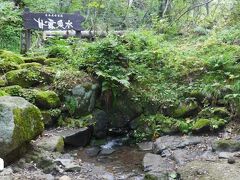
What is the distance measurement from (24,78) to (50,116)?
1.46 metres

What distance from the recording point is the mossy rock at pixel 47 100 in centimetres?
841

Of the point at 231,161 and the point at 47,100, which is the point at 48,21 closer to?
the point at 47,100

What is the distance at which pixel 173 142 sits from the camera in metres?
7.64

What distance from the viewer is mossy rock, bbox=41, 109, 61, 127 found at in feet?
27.2

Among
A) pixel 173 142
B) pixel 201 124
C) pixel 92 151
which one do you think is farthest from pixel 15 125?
pixel 201 124

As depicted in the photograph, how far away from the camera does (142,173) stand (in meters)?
6.60

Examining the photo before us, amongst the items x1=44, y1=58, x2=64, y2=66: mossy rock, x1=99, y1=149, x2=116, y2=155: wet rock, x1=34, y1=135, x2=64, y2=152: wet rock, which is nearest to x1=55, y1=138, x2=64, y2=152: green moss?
x1=34, y1=135, x2=64, y2=152: wet rock

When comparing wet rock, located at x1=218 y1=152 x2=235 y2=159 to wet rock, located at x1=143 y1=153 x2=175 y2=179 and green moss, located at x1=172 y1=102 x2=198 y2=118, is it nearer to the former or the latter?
wet rock, located at x1=143 y1=153 x2=175 y2=179

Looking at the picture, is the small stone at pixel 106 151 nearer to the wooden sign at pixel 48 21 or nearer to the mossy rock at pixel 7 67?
the mossy rock at pixel 7 67

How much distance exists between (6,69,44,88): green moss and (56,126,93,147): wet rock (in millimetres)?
1855

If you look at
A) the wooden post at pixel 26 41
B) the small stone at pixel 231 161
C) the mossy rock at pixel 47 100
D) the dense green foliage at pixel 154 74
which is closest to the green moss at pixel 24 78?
the dense green foliage at pixel 154 74

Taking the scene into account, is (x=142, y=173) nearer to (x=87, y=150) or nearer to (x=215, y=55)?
(x=87, y=150)

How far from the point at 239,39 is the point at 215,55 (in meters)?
1.91

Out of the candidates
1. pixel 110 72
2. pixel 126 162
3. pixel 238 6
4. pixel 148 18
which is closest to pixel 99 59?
pixel 110 72
